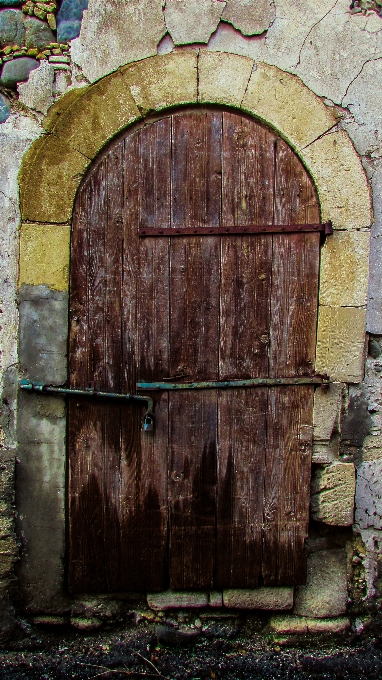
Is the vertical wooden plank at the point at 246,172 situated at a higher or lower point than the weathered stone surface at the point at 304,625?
higher

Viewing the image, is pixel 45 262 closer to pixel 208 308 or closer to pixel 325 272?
pixel 208 308

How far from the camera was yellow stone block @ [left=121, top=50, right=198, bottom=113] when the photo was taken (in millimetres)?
2594

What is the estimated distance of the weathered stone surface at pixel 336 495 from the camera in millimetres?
2689

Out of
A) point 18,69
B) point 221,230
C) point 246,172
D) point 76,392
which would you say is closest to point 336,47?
point 246,172

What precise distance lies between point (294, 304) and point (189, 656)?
1.87 meters

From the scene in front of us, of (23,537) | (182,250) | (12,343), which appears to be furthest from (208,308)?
(23,537)

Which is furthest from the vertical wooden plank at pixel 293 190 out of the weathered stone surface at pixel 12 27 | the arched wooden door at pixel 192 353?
the weathered stone surface at pixel 12 27

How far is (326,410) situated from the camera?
2709 millimetres

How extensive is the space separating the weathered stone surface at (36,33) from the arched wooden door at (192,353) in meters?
0.63

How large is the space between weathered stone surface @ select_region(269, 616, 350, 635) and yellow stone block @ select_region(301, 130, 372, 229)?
80.9 inches

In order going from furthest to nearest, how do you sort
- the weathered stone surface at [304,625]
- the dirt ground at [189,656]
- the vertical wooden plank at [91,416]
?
the weathered stone surface at [304,625], the vertical wooden plank at [91,416], the dirt ground at [189,656]

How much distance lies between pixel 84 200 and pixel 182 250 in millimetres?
554

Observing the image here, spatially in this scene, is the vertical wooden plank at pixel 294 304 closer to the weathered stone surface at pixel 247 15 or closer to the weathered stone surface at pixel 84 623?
the weathered stone surface at pixel 247 15

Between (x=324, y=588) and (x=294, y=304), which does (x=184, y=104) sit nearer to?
(x=294, y=304)
